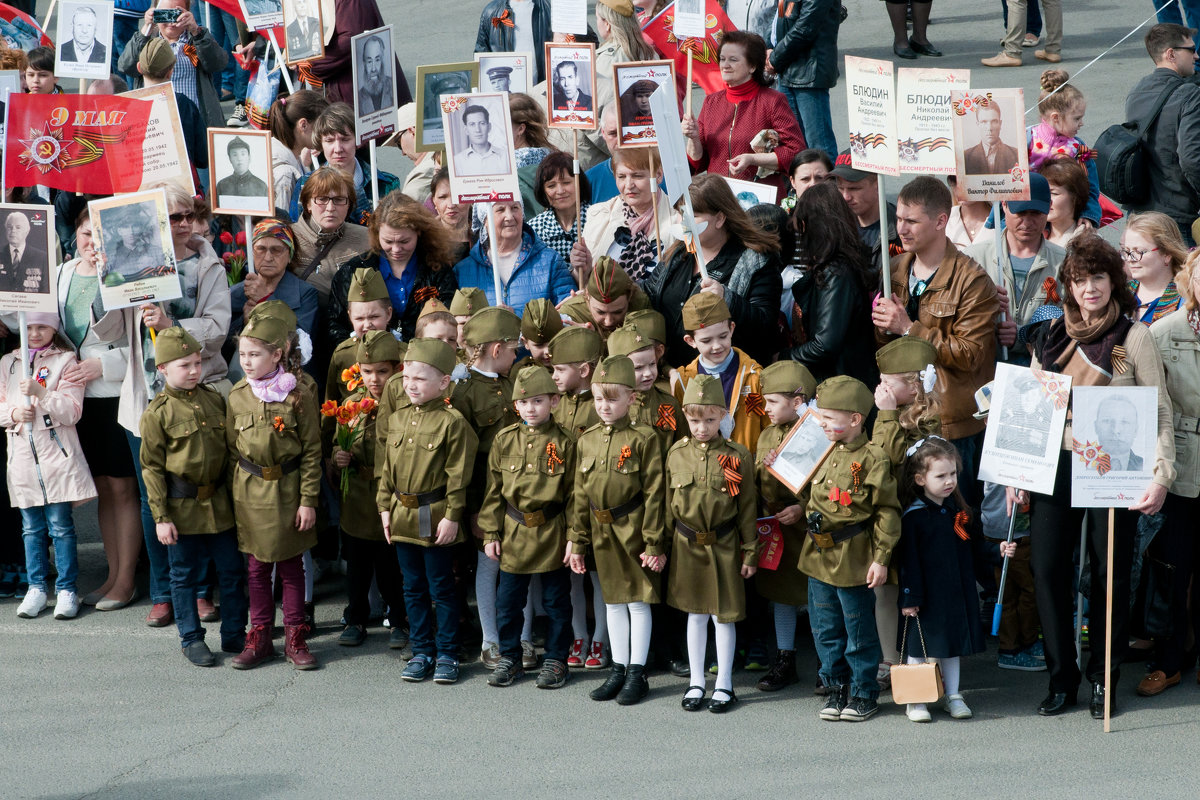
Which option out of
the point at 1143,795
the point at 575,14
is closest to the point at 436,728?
the point at 1143,795

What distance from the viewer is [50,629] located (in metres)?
7.74

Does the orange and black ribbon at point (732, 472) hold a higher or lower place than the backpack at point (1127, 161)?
lower

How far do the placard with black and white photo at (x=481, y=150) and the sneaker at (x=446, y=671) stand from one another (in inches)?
96.6

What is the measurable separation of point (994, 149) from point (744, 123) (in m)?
2.36

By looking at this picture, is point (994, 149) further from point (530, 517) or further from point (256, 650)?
point (256, 650)

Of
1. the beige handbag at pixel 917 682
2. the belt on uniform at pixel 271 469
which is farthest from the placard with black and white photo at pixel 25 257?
the beige handbag at pixel 917 682

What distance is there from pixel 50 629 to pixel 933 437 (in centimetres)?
485

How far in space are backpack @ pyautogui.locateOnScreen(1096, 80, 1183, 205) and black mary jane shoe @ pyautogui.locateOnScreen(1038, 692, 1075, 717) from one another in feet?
15.0

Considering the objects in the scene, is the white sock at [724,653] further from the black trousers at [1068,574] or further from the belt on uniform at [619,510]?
the black trousers at [1068,574]

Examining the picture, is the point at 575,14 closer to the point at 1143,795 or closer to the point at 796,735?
the point at 796,735

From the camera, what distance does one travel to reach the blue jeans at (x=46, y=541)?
7883mm

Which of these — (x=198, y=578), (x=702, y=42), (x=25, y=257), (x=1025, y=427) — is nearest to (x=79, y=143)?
(x=25, y=257)

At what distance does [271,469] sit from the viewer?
23.1 ft

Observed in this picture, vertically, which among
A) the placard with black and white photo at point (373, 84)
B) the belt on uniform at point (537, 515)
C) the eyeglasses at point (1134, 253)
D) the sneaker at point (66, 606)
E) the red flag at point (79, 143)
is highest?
the placard with black and white photo at point (373, 84)
